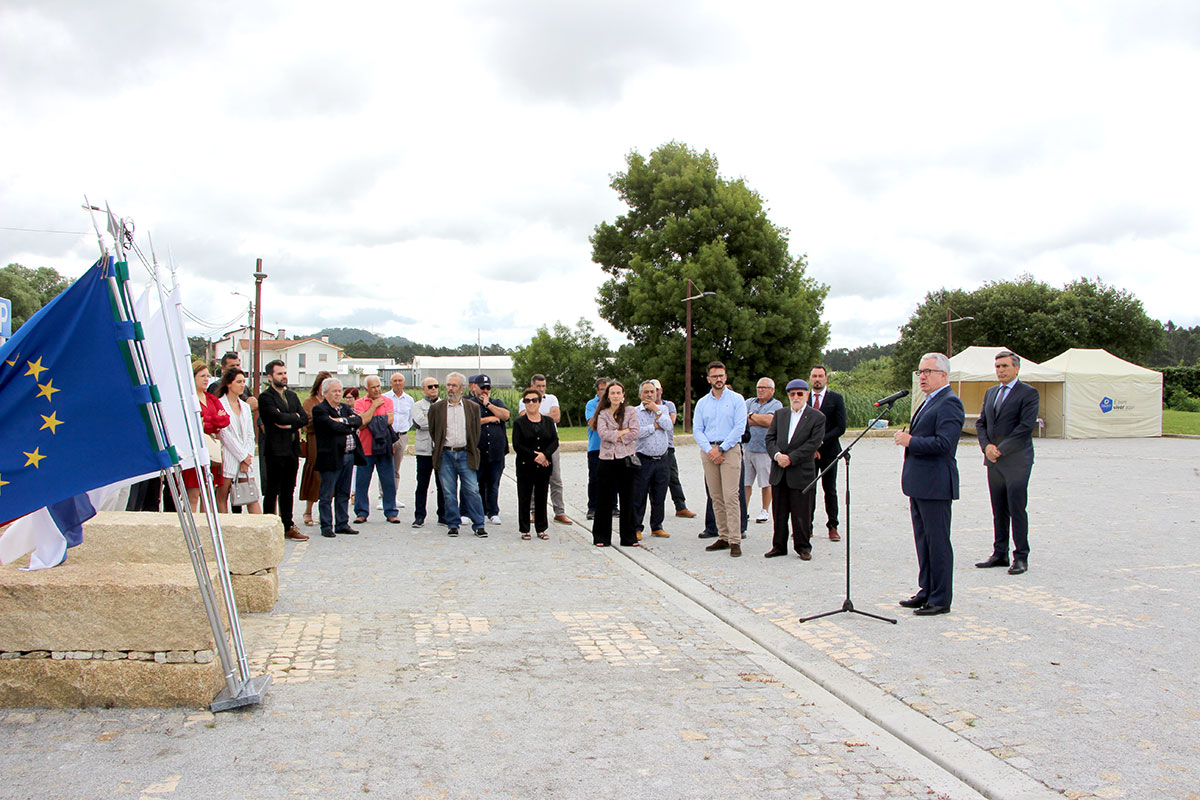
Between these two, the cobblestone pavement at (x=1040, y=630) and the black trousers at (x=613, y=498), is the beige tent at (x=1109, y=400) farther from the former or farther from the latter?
the black trousers at (x=613, y=498)

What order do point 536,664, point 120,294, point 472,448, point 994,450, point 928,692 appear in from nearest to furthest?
point 120,294 → point 928,692 → point 536,664 → point 994,450 → point 472,448

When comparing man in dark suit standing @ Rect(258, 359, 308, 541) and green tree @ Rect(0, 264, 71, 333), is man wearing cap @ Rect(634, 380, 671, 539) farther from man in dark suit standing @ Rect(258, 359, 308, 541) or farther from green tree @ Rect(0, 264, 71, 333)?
green tree @ Rect(0, 264, 71, 333)

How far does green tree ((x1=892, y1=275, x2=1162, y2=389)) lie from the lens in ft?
211

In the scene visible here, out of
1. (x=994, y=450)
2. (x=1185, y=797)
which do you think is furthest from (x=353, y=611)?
(x=994, y=450)

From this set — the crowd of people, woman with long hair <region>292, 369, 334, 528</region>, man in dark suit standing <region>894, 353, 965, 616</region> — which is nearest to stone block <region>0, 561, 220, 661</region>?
the crowd of people

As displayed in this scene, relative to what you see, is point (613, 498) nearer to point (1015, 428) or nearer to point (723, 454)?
point (723, 454)

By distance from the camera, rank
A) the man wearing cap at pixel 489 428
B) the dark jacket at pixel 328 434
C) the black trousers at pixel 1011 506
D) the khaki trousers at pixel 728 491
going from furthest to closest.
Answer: the man wearing cap at pixel 489 428 → the dark jacket at pixel 328 434 → the khaki trousers at pixel 728 491 → the black trousers at pixel 1011 506

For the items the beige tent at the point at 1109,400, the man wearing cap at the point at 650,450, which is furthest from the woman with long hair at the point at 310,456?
the beige tent at the point at 1109,400

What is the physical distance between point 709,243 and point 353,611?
40.2 meters

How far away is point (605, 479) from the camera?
33.3ft

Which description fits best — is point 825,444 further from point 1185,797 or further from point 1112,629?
point 1185,797

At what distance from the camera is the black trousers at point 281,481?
33.3ft

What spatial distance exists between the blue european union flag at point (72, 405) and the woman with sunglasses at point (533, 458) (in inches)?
245

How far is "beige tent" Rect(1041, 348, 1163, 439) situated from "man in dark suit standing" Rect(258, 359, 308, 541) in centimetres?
2970
